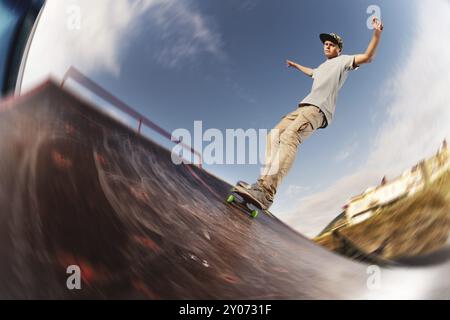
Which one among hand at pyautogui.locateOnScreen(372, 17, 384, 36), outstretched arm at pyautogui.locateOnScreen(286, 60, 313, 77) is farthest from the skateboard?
hand at pyautogui.locateOnScreen(372, 17, 384, 36)

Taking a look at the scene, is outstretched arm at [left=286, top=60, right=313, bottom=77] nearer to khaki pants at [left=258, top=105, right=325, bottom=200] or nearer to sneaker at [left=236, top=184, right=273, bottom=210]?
khaki pants at [left=258, top=105, right=325, bottom=200]

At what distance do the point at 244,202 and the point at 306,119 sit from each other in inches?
31.3

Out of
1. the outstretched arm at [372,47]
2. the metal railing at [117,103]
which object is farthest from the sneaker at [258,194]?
the outstretched arm at [372,47]

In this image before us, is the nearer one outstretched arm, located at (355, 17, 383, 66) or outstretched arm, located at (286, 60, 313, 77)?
outstretched arm, located at (355, 17, 383, 66)

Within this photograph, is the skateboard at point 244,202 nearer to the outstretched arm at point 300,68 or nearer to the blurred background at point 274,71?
the blurred background at point 274,71

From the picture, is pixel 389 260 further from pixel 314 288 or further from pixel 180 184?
pixel 180 184

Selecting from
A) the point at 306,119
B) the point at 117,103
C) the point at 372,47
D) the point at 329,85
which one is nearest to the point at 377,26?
the point at 372,47

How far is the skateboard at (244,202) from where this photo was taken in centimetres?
318

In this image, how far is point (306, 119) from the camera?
3.14 meters

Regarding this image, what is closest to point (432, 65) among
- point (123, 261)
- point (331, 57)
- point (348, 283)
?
point (331, 57)

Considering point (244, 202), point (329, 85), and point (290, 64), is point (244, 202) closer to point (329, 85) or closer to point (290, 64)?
point (329, 85)

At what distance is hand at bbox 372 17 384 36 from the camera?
3109 millimetres

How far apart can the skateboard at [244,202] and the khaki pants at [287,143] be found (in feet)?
0.41
